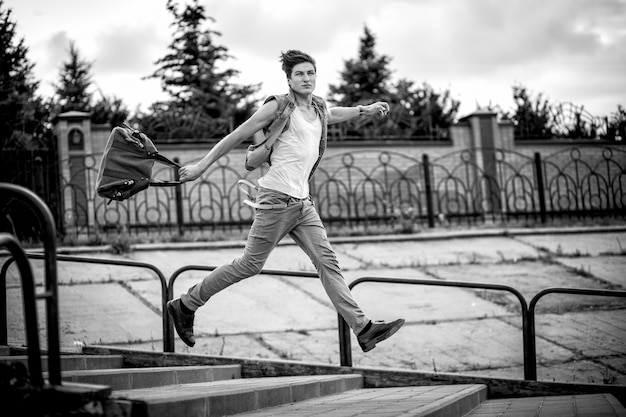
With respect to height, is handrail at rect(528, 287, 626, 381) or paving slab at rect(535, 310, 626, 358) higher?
handrail at rect(528, 287, 626, 381)

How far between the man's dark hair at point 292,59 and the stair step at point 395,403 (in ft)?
7.29

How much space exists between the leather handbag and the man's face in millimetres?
1065

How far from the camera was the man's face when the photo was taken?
5230 mm

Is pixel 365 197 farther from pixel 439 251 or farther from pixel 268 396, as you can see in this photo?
pixel 268 396

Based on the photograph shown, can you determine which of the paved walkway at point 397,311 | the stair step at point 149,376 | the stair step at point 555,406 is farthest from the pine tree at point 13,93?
the stair step at point 555,406

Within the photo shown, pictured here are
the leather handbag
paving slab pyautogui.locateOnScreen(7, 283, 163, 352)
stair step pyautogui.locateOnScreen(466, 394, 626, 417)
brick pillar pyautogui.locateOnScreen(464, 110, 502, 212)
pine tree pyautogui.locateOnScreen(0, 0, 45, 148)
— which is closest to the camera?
the leather handbag

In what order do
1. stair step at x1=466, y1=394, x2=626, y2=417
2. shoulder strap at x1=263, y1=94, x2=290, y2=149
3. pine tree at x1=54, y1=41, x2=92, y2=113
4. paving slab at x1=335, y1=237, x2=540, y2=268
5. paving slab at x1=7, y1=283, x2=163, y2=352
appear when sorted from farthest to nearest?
pine tree at x1=54, y1=41, x2=92, y2=113, paving slab at x1=335, y1=237, x2=540, y2=268, paving slab at x1=7, y1=283, x2=163, y2=352, shoulder strap at x1=263, y1=94, x2=290, y2=149, stair step at x1=466, y1=394, x2=626, y2=417

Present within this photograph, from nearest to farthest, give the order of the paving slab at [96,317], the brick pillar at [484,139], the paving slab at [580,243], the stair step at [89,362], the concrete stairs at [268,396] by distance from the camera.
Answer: the concrete stairs at [268,396], the stair step at [89,362], the paving slab at [96,317], the paving slab at [580,243], the brick pillar at [484,139]

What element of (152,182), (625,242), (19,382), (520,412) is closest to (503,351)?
(520,412)

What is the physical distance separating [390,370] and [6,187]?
3824 millimetres

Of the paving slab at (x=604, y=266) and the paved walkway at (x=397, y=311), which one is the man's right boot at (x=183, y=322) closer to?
the paved walkway at (x=397, y=311)

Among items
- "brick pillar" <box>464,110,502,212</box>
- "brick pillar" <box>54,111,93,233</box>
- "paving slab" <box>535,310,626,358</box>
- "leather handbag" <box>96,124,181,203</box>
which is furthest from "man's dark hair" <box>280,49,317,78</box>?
"brick pillar" <box>464,110,502,212</box>

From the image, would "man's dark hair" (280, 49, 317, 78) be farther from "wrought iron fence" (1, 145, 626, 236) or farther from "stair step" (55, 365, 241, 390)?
"wrought iron fence" (1, 145, 626, 236)

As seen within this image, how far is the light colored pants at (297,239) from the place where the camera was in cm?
524
